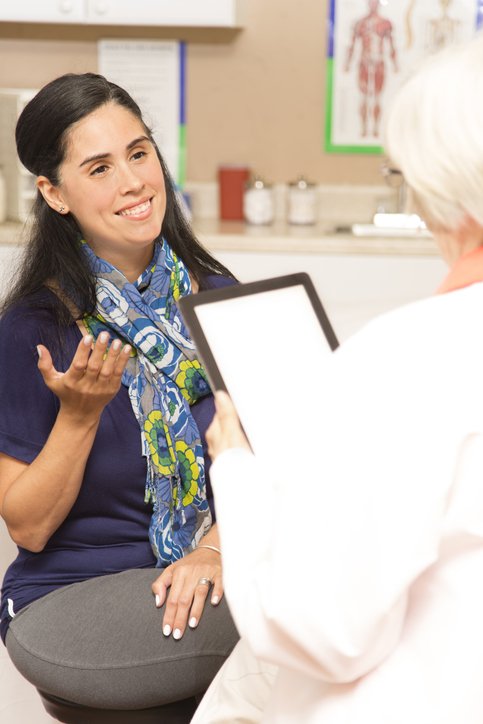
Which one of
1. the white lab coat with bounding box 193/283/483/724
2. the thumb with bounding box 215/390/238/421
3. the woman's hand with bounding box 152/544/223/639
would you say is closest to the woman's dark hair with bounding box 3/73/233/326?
the woman's hand with bounding box 152/544/223/639

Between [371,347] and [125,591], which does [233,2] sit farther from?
[371,347]

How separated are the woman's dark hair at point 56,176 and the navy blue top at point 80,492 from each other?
0.04 m

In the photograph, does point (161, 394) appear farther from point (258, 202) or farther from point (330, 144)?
point (330, 144)

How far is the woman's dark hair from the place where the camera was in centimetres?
152

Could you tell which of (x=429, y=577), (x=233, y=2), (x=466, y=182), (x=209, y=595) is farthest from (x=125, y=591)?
(x=233, y=2)

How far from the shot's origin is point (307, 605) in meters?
0.79

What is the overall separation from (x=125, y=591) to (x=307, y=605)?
71 centimetres

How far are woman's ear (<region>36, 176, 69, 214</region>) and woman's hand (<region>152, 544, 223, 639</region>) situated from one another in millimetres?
620

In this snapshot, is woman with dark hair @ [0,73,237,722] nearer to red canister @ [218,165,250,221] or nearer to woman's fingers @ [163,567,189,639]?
woman's fingers @ [163,567,189,639]

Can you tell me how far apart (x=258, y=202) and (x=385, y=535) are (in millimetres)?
2633

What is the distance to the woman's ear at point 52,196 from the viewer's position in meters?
1.58

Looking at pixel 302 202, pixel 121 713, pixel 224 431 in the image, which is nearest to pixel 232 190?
pixel 302 202

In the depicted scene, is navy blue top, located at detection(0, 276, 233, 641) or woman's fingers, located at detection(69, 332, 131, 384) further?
navy blue top, located at detection(0, 276, 233, 641)

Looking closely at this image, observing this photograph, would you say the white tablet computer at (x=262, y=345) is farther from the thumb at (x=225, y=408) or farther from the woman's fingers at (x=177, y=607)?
the woman's fingers at (x=177, y=607)
